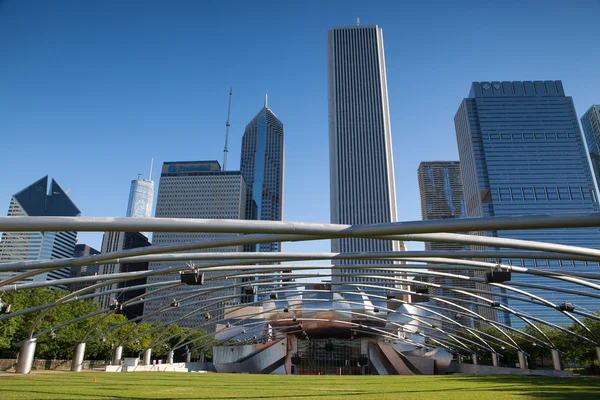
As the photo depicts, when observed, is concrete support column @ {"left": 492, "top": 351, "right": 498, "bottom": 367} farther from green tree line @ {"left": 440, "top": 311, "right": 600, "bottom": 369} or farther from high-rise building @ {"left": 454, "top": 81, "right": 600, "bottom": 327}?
high-rise building @ {"left": 454, "top": 81, "right": 600, "bottom": 327}

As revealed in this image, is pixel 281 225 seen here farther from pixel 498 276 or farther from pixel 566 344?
pixel 566 344

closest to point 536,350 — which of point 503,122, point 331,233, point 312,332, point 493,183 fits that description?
point 312,332

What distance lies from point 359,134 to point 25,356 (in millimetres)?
153046

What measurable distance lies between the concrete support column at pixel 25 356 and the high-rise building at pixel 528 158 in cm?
16023

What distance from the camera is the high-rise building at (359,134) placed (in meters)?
163

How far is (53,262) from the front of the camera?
15.4 metres

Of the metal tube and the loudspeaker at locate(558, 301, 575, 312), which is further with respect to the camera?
the loudspeaker at locate(558, 301, 575, 312)

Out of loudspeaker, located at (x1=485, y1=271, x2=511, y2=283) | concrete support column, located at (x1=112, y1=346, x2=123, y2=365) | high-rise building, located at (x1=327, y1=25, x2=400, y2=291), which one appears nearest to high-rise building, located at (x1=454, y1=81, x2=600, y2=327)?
high-rise building, located at (x1=327, y1=25, x2=400, y2=291)

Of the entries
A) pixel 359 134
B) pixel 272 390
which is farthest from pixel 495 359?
pixel 359 134

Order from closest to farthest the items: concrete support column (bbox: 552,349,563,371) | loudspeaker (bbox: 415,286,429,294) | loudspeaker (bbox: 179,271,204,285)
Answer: loudspeaker (bbox: 179,271,204,285) < loudspeaker (bbox: 415,286,429,294) < concrete support column (bbox: 552,349,563,371)

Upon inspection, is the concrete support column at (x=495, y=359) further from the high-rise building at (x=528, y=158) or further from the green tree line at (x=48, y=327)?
the high-rise building at (x=528, y=158)

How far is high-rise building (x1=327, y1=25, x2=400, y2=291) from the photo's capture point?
534 feet

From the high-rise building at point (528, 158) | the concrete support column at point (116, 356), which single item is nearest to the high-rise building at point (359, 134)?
the high-rise building at point (528, 158)

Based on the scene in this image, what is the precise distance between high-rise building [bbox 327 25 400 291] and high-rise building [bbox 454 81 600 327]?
133ft
